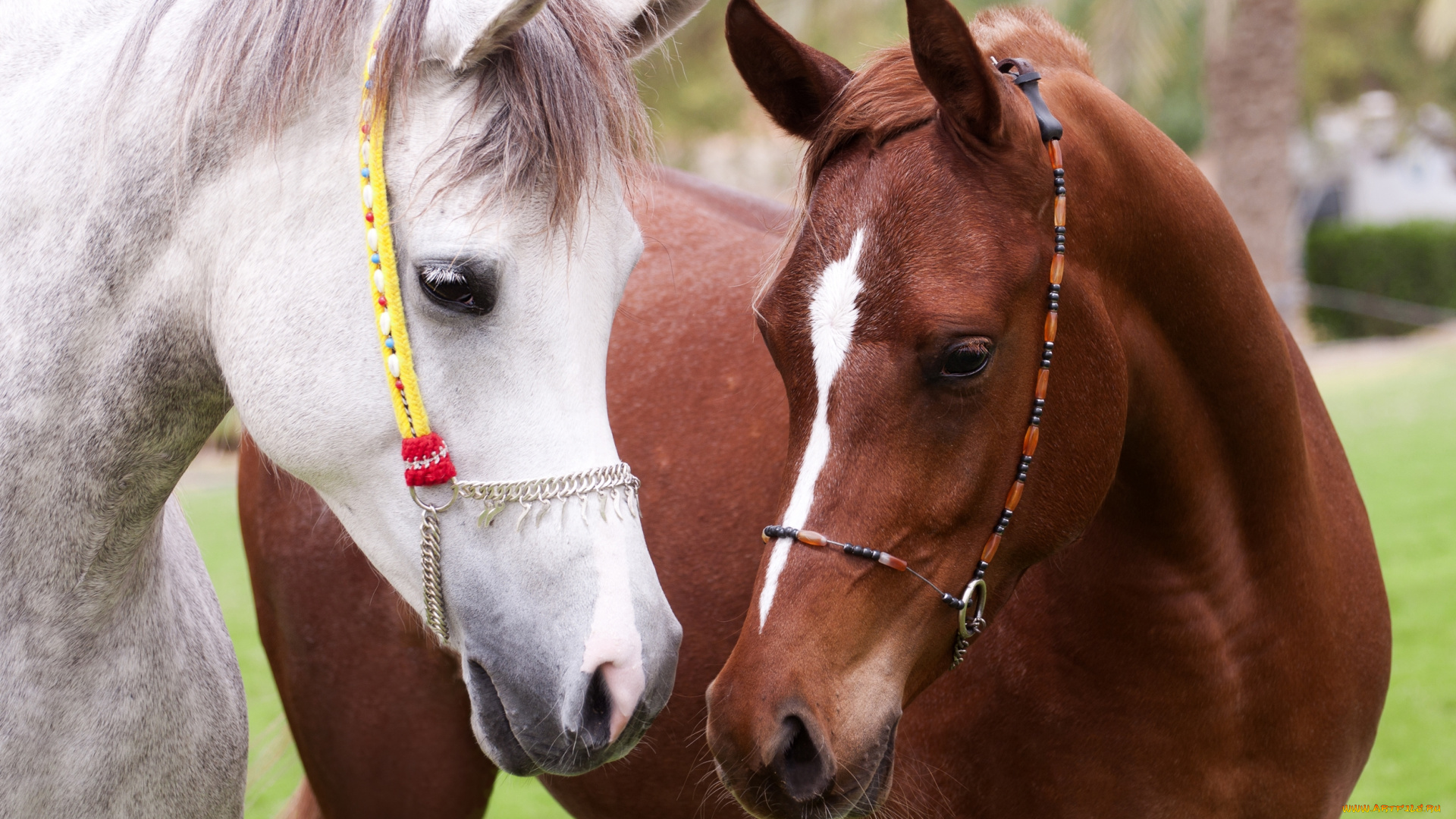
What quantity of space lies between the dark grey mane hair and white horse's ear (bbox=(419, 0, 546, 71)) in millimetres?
21

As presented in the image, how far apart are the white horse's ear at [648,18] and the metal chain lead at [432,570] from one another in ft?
2.86

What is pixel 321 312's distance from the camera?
5.71ft

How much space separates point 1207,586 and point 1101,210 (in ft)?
2.46

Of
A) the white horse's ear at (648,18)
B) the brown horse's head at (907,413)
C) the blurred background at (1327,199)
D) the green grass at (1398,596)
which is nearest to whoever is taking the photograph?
the brown horse's head at (907,413)

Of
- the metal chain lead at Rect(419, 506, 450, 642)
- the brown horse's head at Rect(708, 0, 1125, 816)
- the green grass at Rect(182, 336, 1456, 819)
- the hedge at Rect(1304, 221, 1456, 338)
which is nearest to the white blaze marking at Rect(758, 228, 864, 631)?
the brown horse's head at Rect(708, 0, 1125, 816)

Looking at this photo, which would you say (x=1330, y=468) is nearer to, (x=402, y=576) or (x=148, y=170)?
(x=402, y=576)

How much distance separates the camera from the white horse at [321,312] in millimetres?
1692

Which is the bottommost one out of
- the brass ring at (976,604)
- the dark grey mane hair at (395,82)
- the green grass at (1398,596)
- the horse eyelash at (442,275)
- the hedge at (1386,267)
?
the hedge at (1386,267)

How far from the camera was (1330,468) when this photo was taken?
7.95ft

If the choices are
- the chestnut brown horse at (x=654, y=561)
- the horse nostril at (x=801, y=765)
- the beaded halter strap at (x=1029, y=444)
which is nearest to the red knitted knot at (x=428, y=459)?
the beaded halter strap at (x=1029, y=444)

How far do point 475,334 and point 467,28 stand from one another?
1.49 feet

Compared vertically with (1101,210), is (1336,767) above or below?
below

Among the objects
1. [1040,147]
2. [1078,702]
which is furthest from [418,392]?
[1078,702]

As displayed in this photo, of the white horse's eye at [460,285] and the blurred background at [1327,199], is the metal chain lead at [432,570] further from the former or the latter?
the blurred background at [1327,199]
